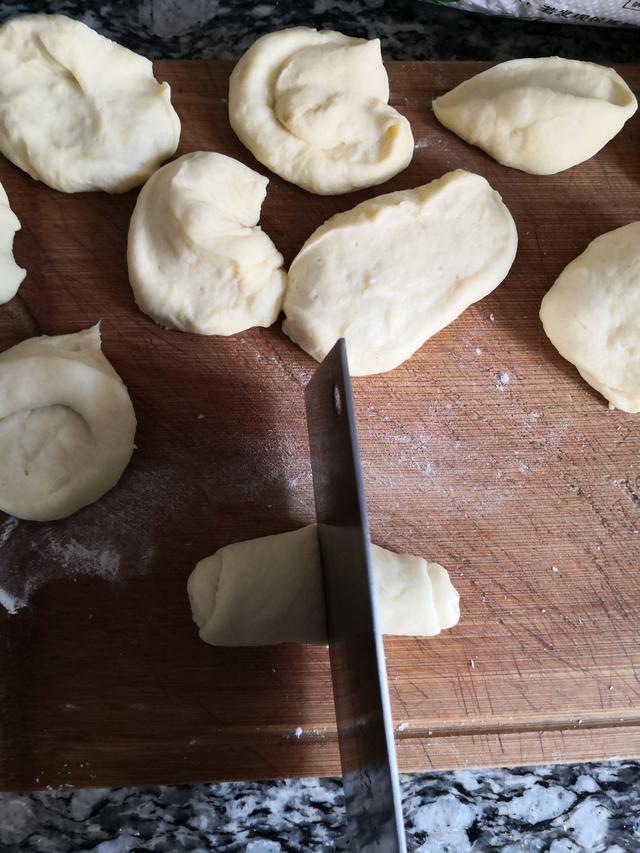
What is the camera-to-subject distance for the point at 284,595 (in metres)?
1.13

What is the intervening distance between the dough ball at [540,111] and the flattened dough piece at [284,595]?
0.83m

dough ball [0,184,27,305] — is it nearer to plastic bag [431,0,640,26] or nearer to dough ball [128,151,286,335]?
dough ball [128,151,286,335]

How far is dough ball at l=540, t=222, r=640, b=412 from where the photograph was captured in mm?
1297

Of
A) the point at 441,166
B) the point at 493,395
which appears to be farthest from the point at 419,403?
the point at 441,166

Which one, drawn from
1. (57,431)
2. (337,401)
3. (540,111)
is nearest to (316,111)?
(540,111)

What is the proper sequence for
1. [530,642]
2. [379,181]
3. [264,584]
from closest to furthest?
[264,584], [530,642], [379,181]

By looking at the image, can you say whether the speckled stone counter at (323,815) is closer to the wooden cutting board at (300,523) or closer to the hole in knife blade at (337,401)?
the wooden cutting board at (300,523)

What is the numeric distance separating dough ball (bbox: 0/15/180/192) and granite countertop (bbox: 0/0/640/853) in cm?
30

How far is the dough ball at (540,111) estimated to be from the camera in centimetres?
133

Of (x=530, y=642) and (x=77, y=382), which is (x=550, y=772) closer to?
(x=530, y=642)

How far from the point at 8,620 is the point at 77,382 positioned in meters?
0.40

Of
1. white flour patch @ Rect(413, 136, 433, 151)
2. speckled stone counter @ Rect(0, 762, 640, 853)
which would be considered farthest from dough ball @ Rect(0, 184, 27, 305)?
speckled stone counter @ Rect(0, 762, 640, 853)

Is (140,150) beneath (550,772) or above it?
above

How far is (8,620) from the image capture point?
115 cm
